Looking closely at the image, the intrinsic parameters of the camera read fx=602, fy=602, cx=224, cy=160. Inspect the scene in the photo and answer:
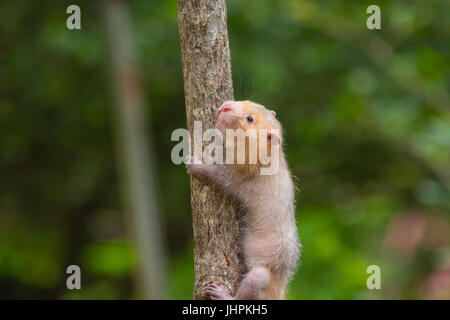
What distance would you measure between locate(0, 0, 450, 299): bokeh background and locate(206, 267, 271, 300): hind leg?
12.8ft

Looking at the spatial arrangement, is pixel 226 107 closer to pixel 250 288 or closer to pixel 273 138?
pixel 273 138

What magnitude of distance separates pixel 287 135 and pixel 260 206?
5108 millimetres

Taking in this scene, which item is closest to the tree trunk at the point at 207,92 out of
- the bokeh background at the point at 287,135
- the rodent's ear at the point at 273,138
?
the rodent's ear at the point at 273,138

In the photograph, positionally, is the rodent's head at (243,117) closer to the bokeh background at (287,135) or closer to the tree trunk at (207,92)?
the tree trunk at (207,92)

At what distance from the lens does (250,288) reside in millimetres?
5164

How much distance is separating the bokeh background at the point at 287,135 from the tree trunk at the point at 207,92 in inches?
161

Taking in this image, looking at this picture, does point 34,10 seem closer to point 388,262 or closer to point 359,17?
point 359,17

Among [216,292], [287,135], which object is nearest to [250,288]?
[216,292]

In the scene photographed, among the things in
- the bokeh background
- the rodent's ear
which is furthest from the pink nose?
the bokeh background

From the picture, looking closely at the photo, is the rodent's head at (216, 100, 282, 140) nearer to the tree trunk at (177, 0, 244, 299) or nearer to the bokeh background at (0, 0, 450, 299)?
the tree trunk at (177, 0, 244, 299)

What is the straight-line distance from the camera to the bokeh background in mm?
9656

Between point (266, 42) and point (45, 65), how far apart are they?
398 centimetres

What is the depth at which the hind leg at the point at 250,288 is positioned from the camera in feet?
16.1

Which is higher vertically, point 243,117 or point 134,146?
point 134,146
